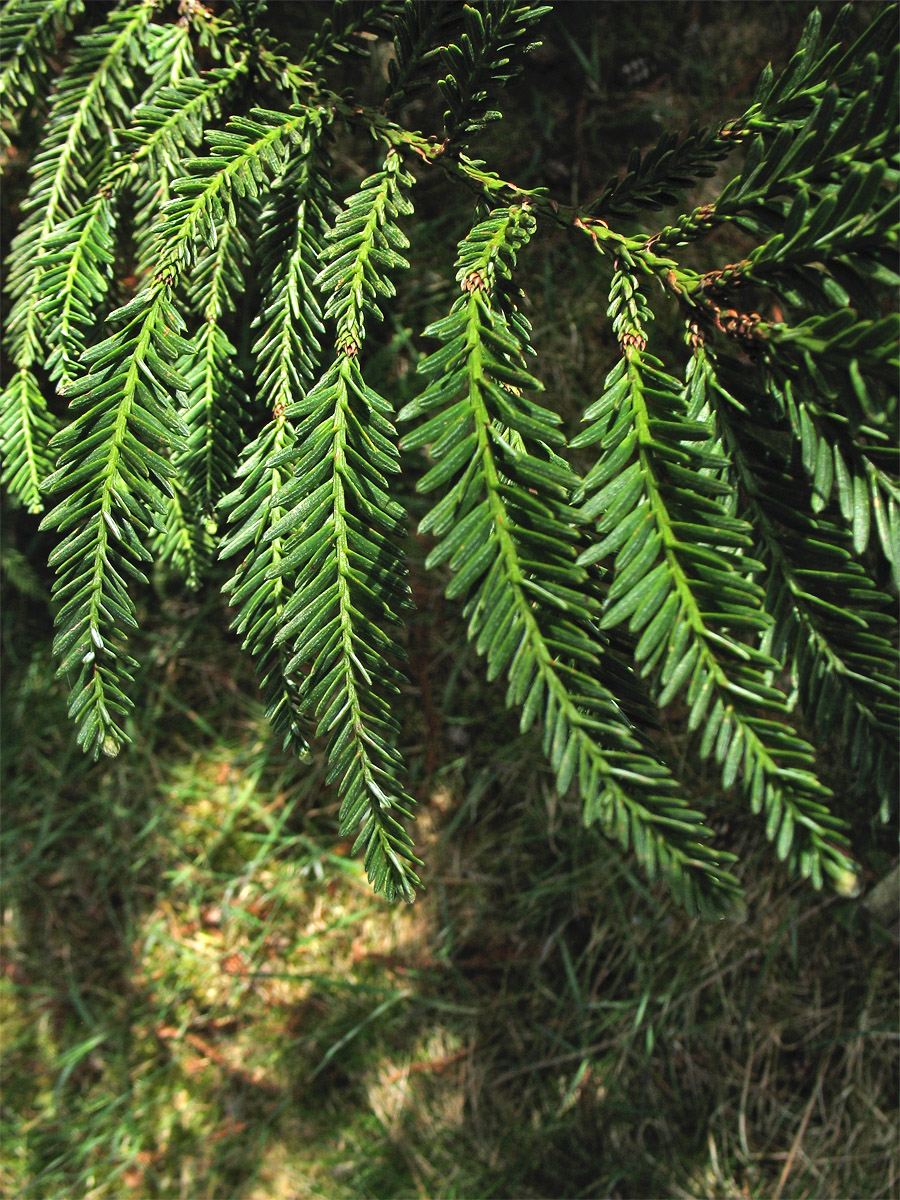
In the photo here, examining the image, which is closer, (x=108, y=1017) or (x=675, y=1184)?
(x=675, y=1184)

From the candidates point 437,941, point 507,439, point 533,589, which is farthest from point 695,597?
point 437,941

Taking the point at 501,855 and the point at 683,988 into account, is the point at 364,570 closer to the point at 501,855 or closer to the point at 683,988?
the point at 501,855

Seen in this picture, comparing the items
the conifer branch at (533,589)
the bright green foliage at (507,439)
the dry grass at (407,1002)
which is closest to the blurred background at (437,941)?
the dry grass at (407,1002)

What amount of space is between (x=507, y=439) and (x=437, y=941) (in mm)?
1513

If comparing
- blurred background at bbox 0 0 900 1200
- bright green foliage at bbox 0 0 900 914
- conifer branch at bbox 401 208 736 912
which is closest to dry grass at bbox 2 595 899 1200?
blurred background at bbox 0 0 900 1200

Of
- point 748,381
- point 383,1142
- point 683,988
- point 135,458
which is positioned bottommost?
point 383,1142

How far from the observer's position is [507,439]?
82 centimetres

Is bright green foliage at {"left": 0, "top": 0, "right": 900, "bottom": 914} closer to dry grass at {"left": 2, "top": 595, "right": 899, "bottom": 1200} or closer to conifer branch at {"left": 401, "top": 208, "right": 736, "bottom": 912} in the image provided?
conifer branch at {"left": 401, "top": 208, "right": 736, "bottom": 912}

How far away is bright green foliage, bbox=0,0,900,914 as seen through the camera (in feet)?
2.18

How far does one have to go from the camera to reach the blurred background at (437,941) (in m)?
1.82

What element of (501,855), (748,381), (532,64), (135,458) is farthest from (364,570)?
(532,64)

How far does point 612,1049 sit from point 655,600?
1.57 meters

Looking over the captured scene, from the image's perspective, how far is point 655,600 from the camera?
687 mm

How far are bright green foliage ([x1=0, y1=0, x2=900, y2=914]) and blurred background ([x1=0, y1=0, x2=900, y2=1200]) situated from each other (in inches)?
33.5
